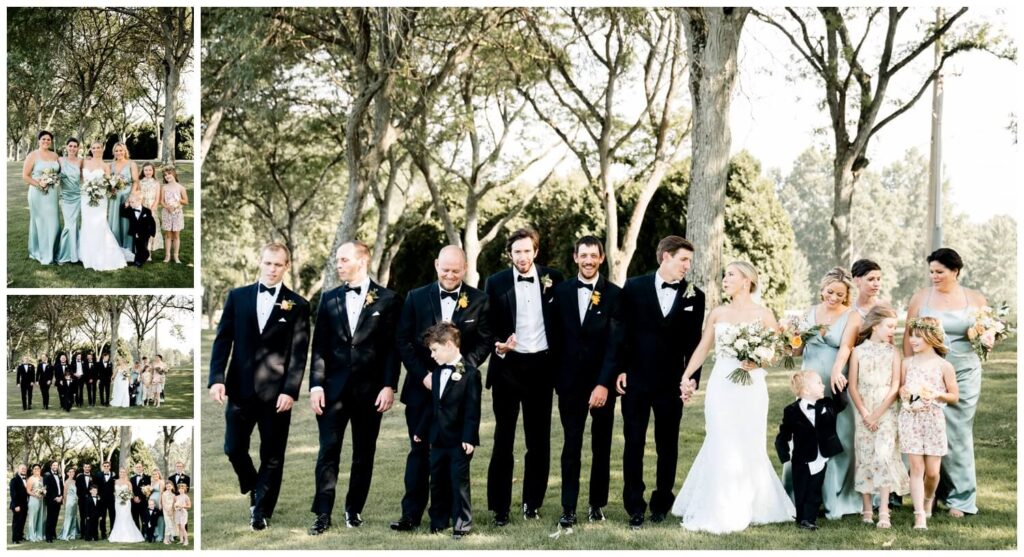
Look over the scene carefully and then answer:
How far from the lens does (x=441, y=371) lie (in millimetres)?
6418

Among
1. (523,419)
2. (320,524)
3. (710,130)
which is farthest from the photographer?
(710,130)

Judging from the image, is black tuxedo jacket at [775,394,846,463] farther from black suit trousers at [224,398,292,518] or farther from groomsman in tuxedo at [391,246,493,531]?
black suit trousers at [224,398,292,518]

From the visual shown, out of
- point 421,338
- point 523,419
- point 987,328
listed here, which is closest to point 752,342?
point 523,419

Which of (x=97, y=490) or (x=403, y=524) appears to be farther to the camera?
(x=403, y=524)

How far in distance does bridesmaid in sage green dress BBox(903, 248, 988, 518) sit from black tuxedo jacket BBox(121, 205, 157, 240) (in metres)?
5.36

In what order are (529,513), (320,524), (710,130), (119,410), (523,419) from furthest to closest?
(710,130) → (529,513) → (523,419) → (320,524) → (119,410)

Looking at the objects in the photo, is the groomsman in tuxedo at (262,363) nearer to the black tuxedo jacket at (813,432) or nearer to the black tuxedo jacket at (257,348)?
the black tuxedo jacket at (257,348)

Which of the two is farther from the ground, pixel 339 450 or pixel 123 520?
pixel 339 450

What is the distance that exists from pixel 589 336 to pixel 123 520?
3363 mm

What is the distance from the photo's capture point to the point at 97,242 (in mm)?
6441

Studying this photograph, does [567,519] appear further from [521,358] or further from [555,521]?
[521,358]

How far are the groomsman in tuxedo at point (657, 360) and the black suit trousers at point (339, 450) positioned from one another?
1.77m

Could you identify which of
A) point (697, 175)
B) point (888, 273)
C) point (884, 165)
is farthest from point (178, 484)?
point (884, 165)

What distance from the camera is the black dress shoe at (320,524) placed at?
6523 millimetres
